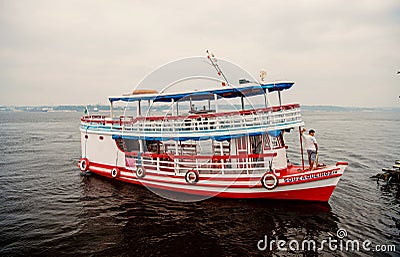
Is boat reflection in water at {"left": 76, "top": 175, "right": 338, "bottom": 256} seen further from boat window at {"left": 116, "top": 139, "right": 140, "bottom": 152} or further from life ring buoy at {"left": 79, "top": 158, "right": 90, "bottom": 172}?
life ring buoy at {"left": 79, "top": 158, "right": 90, "bottom": 172}

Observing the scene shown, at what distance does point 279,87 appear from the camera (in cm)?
1142

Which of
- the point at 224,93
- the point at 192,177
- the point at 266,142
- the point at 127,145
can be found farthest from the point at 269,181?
the point at 127,145

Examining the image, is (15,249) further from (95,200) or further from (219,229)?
(219,229)

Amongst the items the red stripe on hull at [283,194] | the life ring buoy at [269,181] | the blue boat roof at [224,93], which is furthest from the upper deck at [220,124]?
the red stripe on hull at [283,194]

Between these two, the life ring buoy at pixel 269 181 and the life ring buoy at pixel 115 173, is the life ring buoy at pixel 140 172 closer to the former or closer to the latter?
the life ring buoy at pixel 115 173

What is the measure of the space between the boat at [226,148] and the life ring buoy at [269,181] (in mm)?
46

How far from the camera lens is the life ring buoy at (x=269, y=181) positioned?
452 inches

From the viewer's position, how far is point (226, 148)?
14211mm

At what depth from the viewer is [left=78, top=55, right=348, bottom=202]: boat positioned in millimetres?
11477

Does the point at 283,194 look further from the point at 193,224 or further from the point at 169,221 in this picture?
the point at 169,221

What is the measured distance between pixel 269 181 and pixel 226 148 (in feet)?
11.3

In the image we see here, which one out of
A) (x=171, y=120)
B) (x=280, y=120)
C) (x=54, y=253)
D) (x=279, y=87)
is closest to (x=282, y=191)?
(x=280, y=120)

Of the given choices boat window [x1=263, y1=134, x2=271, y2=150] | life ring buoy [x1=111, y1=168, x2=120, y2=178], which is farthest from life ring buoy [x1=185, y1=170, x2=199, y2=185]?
life ring buoy [x1=111, y1=168, x2=120, y2=178]

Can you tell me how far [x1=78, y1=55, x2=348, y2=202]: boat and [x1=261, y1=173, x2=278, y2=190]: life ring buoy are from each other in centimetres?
5
